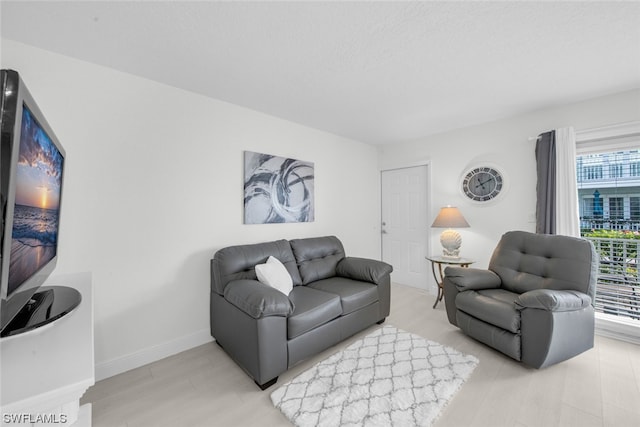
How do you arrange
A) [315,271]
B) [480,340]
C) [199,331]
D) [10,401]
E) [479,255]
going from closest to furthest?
[10,401] → [480,340] → [199,331] → [315,271] → [479,255]

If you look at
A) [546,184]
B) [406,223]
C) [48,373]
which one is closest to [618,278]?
[546,184]

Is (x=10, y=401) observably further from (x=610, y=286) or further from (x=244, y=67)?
(x=610, y=286)

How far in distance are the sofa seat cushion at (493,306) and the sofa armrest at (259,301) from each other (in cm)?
163

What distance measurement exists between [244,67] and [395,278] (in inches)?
148

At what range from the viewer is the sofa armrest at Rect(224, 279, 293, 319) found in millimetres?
1713

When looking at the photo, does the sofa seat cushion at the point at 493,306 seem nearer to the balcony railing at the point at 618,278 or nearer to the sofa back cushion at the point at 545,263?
the sofa back cushion at the point at 545,263

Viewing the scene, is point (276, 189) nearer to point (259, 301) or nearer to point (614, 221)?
point (259, 301)

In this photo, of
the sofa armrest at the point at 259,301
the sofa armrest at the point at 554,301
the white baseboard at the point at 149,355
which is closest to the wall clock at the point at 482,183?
the sofa armrest at the point at 554,301

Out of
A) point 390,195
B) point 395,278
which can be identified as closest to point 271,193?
point 390,195

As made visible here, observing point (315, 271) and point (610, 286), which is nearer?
point (610, 286)

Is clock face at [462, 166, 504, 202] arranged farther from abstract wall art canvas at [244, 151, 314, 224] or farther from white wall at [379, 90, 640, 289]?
abstract wall art canvas at [244, 151, 314, 224]

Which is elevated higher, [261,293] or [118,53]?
[118,53]

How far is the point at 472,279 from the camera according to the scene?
2.41 metres

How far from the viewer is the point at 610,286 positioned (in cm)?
260
